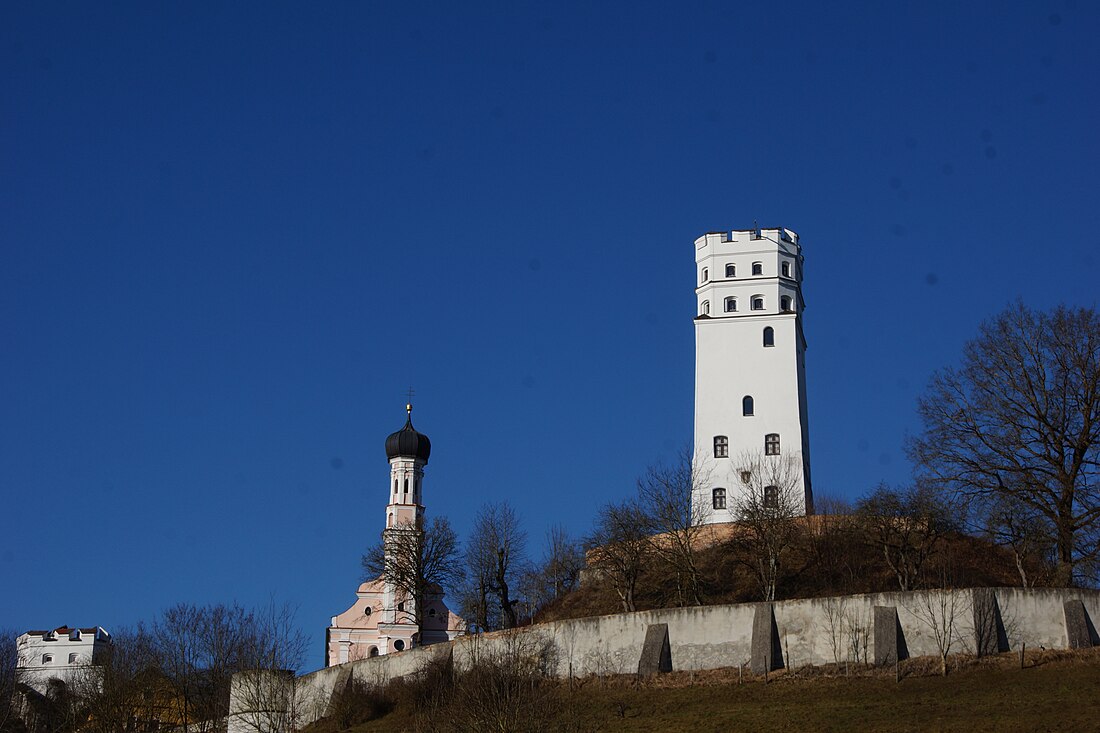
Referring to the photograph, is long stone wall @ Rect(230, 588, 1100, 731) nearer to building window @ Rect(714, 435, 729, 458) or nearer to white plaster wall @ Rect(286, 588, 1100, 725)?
white plaster wall @ Rect(286, 588, 1100, 725)

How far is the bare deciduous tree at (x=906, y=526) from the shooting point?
Result: 168 feet

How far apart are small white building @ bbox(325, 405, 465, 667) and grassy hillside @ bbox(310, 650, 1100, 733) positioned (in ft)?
115

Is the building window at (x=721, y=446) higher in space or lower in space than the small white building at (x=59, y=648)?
higher

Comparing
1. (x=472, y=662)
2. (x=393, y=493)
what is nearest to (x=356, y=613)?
(x=393, y=493)

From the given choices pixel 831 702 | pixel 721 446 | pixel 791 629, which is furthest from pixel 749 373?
pixel 831 702

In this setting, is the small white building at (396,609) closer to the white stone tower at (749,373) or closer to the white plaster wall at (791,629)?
the white stone tower at (749,373)

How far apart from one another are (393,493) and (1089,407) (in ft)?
153

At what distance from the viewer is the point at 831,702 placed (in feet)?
127

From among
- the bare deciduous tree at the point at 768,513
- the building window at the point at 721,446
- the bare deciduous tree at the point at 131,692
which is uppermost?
the building window at the point at 721,446

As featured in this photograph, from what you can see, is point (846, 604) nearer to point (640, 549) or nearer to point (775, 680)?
point (775, 680)

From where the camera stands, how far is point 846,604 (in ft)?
140

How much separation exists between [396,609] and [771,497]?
2881 cm

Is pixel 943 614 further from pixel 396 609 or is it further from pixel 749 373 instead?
pixel 396 609

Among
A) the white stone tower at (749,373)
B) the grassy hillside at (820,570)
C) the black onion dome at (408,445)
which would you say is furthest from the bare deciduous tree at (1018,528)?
the black onion dome at (408,445)
